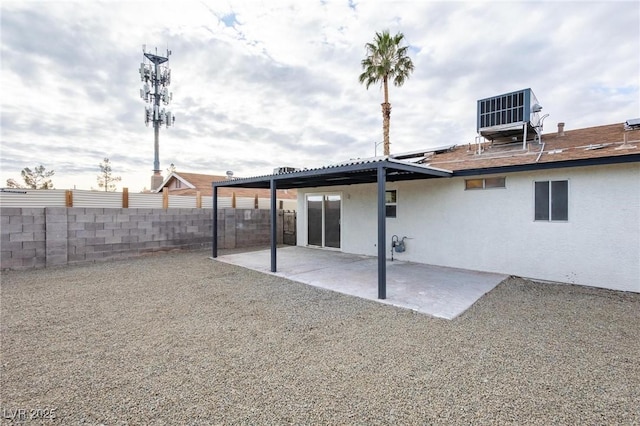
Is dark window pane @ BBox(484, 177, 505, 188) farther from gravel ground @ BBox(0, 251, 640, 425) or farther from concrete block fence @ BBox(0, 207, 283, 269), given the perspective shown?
concrete block fence @ BBox(0, 207, 283, 269)

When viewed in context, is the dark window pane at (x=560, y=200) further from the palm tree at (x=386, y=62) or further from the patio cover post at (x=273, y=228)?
the palm tree at (x=386, y=62)

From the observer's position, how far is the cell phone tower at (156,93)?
2472 cm

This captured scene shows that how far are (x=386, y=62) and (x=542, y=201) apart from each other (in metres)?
9.11

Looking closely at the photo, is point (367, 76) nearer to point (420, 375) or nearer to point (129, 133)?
point (420, 375)

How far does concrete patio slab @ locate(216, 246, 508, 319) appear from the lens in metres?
4.81

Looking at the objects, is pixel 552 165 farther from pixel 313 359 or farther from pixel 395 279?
pixel 313 359

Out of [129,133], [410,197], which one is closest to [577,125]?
[410,197]

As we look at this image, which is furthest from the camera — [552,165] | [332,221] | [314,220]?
[314,220]

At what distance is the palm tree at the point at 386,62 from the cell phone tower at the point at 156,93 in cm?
1966

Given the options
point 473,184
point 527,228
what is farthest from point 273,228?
point 527,228

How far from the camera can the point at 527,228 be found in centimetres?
634

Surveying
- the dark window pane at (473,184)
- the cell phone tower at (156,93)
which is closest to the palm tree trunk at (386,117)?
the dark window pane at (473,184)

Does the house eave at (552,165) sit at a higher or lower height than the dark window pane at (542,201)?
higher

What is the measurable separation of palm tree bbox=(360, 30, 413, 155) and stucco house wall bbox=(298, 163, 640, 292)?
20.3 feet
